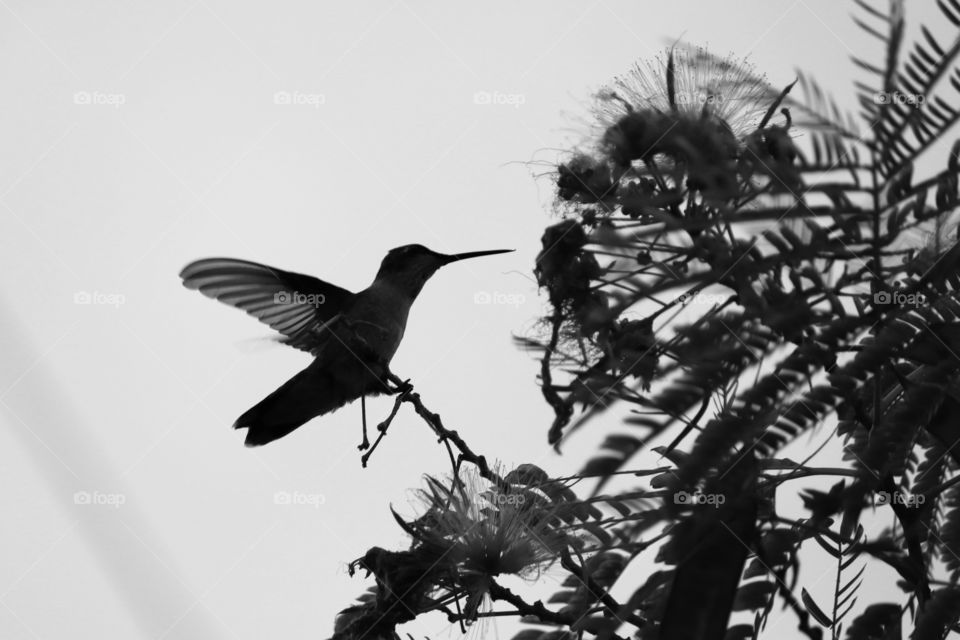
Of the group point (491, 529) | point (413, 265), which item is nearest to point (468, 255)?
point (413, 265)

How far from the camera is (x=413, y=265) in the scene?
16.8ft

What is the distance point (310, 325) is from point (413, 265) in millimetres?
668

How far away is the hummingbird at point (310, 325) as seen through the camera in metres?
4.53

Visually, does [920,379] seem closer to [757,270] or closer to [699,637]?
[757,270]

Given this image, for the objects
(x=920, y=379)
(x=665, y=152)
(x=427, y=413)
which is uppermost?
(x=665, y=152)

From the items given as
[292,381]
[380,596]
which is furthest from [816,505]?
[292,381]

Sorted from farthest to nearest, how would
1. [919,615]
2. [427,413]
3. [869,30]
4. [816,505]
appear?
[427,413]
[919,615]
[816,505]
[869,30]

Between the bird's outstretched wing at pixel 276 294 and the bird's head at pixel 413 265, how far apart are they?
299 millimetres

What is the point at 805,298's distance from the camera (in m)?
1.36

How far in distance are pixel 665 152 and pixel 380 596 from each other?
1.42m

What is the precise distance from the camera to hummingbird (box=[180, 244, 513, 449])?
453 cm

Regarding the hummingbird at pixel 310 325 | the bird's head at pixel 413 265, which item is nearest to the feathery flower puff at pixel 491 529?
the hummingbird at pixel 310 325

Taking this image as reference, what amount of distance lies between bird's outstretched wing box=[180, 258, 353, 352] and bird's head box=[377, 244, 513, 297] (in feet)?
0.98

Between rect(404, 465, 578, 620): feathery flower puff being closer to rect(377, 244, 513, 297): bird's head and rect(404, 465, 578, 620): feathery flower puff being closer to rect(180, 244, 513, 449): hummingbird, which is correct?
rect(180, 244, 513, 449): hummingbird
